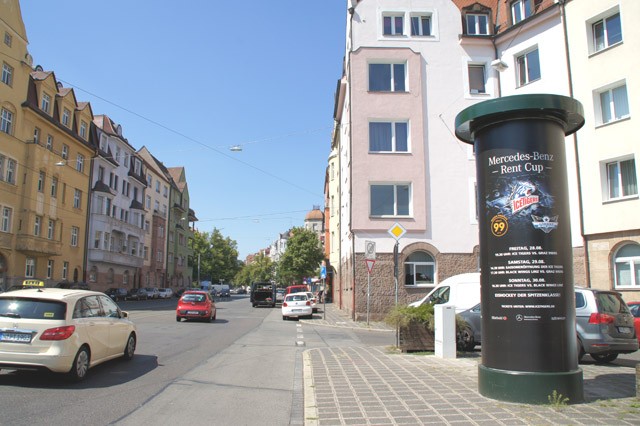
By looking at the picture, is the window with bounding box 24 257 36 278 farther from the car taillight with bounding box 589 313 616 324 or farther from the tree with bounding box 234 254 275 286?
the tree with bounding box 234 254 275 286

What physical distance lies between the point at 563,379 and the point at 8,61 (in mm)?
39140

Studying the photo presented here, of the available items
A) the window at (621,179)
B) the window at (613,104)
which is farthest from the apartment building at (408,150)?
the window at (621,179)

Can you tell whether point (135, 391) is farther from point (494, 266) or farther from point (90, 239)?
point (90, 239)

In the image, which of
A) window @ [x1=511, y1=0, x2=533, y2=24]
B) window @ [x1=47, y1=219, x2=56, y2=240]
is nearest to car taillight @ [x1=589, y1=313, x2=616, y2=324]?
window @ [x1=511, y1=0, x2=533, y2=24]

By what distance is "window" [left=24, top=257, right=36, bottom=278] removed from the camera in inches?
1452

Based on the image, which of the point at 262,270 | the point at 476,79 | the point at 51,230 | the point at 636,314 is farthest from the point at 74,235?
the point at 262,270

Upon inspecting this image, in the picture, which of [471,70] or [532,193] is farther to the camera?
[471,70]

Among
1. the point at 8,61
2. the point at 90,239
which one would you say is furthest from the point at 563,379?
the point at 90,239

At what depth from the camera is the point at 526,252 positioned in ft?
22.0

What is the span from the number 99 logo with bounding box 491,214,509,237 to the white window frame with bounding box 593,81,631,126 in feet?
55.0

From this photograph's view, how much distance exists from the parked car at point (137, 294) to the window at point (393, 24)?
123ft

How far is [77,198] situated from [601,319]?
4411cm

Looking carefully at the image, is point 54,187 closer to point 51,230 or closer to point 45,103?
point 51,230

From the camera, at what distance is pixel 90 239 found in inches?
1864
